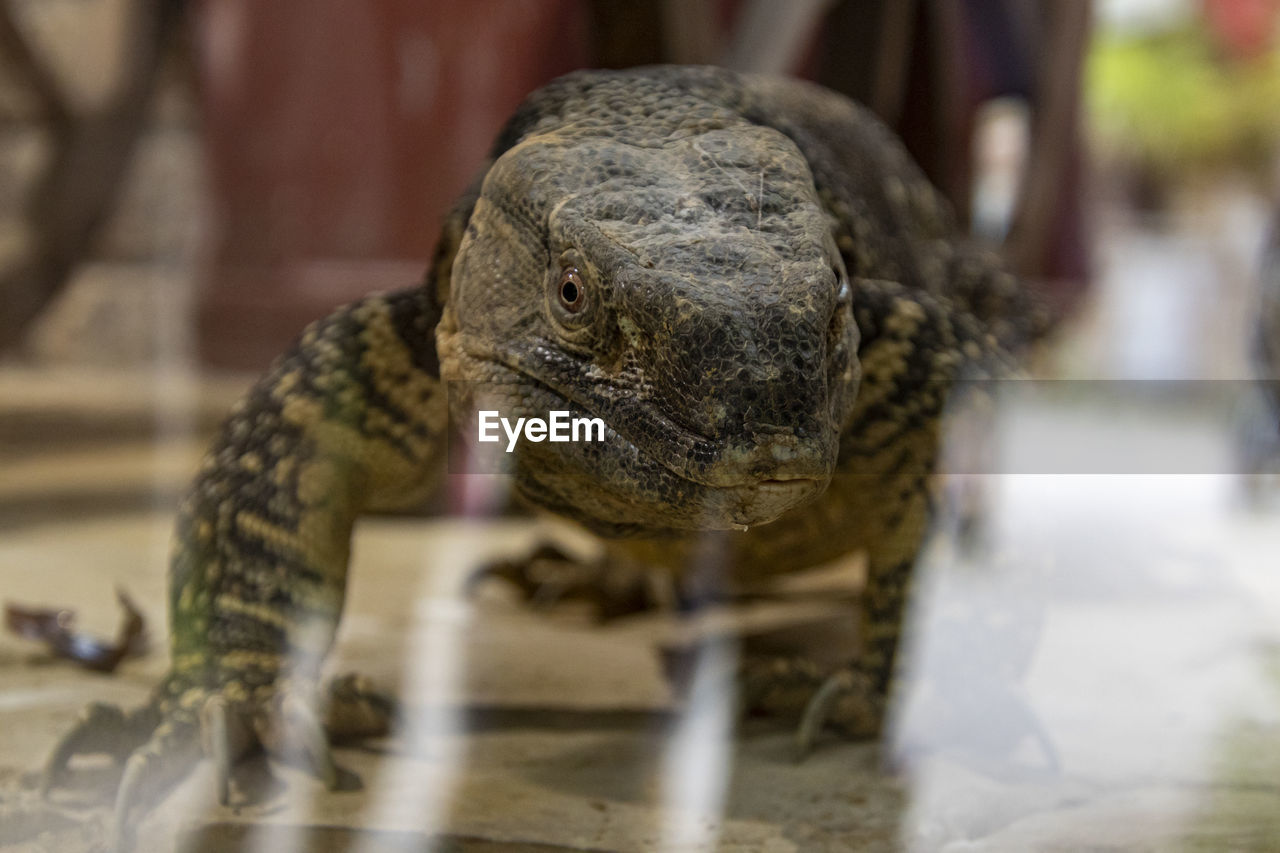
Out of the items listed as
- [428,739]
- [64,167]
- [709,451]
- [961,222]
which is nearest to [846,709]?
[428,739]

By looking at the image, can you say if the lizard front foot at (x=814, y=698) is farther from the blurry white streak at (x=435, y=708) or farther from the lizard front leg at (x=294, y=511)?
the lizard front leg at (x=294, y=511)

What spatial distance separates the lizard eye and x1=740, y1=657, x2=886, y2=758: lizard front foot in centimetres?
93

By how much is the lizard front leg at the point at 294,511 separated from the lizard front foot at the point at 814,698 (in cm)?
72

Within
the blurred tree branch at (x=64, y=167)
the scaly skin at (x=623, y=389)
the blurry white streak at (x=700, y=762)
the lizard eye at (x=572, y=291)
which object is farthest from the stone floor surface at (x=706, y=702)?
the lizard eye at (x=572, y=291)

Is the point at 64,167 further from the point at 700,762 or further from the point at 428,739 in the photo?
the point at 700,762

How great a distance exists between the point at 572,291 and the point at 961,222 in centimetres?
217

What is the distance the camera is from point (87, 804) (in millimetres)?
1646

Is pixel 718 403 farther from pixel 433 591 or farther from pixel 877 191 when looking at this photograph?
pixel 433 591

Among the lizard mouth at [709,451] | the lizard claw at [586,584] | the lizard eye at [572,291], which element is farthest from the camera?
the lizard claw at [586,584]

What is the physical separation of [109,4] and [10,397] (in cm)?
135

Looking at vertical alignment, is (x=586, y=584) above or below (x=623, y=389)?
below

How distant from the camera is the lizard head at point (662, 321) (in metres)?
1.38

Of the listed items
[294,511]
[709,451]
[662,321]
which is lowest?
[294,511]

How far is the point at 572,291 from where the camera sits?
1.55 meters
